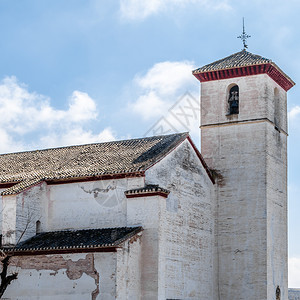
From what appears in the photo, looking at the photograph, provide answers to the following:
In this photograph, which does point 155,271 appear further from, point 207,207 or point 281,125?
point 281,125

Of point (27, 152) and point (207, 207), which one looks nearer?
point (207, 207)

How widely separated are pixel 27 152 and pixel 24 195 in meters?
6.01

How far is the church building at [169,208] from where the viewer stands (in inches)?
872

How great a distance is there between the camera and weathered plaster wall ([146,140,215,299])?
23281mm

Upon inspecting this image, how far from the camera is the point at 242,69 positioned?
2816 cm

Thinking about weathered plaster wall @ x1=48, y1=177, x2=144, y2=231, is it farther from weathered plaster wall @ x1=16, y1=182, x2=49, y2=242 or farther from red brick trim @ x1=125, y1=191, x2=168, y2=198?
red brick trim @ x1=125, y1=191, x2=168, y2=198

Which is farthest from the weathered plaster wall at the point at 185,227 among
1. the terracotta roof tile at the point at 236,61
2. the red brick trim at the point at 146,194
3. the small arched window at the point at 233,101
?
the terracotta roof tile at the point at 236,61

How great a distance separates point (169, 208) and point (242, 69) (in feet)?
24.9

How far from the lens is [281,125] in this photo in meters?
29.3

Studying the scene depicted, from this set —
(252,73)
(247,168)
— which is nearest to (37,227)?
(247,168)

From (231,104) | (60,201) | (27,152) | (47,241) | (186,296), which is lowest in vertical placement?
(186,296)

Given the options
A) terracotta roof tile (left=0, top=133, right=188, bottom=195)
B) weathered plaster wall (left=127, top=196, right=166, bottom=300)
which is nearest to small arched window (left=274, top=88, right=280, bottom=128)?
terracotta roof tile (left=0, top=133, right=188, bottom=195)

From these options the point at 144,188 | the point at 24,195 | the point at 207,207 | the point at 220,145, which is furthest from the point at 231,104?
the point at 24,195

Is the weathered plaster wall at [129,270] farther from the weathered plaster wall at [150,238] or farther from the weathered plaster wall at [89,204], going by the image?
the weathered plaster wall at [89,204]
